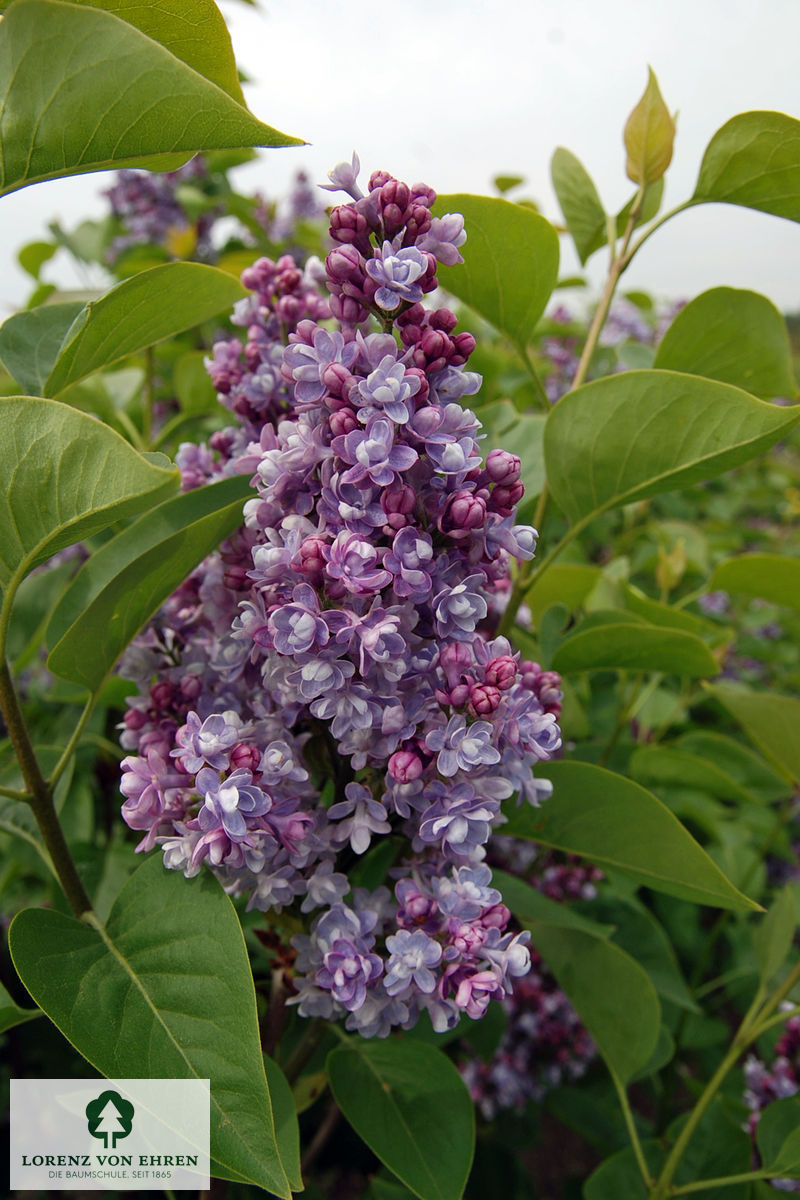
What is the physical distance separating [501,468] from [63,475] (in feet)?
1.15

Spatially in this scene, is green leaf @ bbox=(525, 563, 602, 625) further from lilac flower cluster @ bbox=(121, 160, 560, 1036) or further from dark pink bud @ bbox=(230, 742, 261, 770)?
dark pink bud @ bbox=(230, 742, 261, 770)

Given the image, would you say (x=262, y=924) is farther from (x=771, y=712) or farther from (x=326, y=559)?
(x=771, y=712)

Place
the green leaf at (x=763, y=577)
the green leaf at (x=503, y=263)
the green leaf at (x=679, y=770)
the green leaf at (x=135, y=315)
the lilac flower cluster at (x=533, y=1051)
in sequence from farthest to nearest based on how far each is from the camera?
1. the lilac flower cluster at (x=533, y=1051)
2. the green leaf at (x=679, y=770)
3. the green leaf at (x=763, y=577)
4. the green leaf at (x=503, y=263)
5. the green leaf at (x=135, y=315)

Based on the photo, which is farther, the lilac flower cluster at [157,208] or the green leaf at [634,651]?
the lilac flower cluster at [157,208]

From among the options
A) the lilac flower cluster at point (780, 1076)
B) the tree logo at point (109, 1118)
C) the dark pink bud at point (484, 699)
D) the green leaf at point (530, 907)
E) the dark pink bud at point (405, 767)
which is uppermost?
the dark pink bud at point (484, 699)

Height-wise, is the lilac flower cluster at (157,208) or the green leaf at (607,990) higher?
the lilac flower cluster at (157,208)

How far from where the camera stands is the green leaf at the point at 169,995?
1.93 ft

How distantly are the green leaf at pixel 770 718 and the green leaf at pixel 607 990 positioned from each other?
366 millimetres

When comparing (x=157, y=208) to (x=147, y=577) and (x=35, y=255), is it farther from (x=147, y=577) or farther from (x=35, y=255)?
(x=147, y=577)

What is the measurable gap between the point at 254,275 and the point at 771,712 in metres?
0.89

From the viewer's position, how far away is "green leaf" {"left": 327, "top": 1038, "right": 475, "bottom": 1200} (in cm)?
81

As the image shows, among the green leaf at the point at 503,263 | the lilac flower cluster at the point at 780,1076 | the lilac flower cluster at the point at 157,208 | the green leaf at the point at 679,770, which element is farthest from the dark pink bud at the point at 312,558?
the lilac flower cluster at the point at 157,208

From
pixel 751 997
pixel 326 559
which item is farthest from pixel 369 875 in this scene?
pixel 751 997

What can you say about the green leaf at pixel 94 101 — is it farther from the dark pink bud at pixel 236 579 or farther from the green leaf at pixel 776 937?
the green leaf at pixel 776 937
